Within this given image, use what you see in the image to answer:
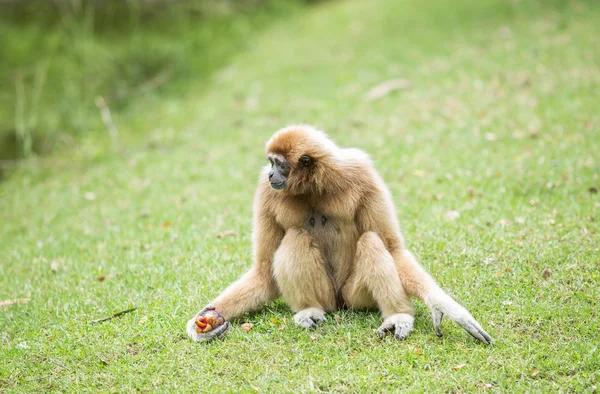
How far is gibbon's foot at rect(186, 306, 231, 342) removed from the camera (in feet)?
16.5

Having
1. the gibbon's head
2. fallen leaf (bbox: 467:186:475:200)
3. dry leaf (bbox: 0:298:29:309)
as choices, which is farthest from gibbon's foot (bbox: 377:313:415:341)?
dry leaf (bbox: 0:298:29:309)

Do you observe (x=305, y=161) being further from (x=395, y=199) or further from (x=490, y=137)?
(x=490, y=137)

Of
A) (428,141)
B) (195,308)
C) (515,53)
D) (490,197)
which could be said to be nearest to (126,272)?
(195,308)

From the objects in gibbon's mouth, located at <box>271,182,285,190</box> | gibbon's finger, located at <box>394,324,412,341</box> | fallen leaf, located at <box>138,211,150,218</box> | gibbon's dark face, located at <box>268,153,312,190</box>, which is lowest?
fallen leaf, located at <box>138,211,150,218</box>

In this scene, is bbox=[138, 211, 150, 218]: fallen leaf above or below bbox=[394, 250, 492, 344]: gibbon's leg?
below

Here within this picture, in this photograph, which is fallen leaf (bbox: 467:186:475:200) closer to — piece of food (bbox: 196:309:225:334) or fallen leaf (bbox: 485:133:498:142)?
fallen leaf (bbox: 485:133:498:142)

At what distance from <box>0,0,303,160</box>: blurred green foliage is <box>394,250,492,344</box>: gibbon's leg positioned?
8.63 m

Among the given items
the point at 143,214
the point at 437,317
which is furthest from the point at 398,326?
the point at 143,214

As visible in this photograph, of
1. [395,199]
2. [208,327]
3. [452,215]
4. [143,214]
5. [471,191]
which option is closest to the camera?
[208,327]

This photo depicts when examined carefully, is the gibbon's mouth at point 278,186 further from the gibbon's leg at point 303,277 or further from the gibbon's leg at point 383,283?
the gibbon's leg at point 383,283

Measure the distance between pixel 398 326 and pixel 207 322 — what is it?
4.87ft

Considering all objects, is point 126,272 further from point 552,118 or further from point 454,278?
point 552,118

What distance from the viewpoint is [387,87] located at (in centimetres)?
1225

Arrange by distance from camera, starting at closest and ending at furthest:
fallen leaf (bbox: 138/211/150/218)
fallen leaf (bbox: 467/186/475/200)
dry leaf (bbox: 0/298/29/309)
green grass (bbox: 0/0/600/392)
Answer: green grass (bbox: 0/0/600/392)
dry leaf (bbox: 0/298/29/309)
fallen leaf (bbox: 467/186/475/200)
fallen leaf (bbox: 138/211/150/218)
